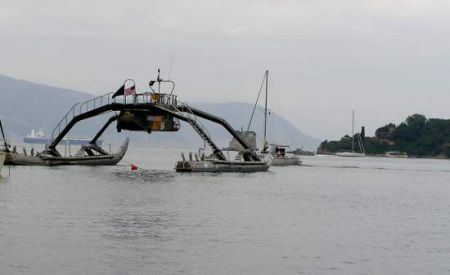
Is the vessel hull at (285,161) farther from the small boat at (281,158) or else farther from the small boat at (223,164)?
the small boat at (223,164)

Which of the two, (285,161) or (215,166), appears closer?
(215,166)

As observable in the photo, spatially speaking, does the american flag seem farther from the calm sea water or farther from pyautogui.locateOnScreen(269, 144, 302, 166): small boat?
pyautogui.locateOnScreen(269, 144, 302, 166): small boat

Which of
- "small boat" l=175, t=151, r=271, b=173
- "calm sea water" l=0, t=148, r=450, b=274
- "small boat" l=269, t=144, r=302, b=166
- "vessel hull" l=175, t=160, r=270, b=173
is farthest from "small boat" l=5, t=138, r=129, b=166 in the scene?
"small boat" l=269, t=144, r=302, b=166

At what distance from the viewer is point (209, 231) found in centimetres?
4488

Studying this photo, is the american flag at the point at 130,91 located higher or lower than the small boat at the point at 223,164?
higher

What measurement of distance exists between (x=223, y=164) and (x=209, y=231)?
2334 inches

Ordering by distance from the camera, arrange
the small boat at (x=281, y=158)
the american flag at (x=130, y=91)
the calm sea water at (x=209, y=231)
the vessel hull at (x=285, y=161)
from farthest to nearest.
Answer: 1. the small boat at (x=281, y=158)
2. the vessel hull at (x=285, y=161)
3. the american flag at (x=130, y=91)
4. the calm sea water at (x=209, y=231)

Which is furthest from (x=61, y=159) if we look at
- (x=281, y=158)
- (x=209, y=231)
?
(x=209, y=231)

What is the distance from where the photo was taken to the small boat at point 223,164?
333 ft

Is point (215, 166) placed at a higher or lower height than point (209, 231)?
higher

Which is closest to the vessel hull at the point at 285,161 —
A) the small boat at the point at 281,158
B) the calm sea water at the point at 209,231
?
the small boat at the point at 281,158

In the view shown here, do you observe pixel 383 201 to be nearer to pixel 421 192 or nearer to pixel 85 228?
pixel 421 192

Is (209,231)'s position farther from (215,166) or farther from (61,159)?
(61,159)

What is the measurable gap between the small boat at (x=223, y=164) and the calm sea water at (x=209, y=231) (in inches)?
879
